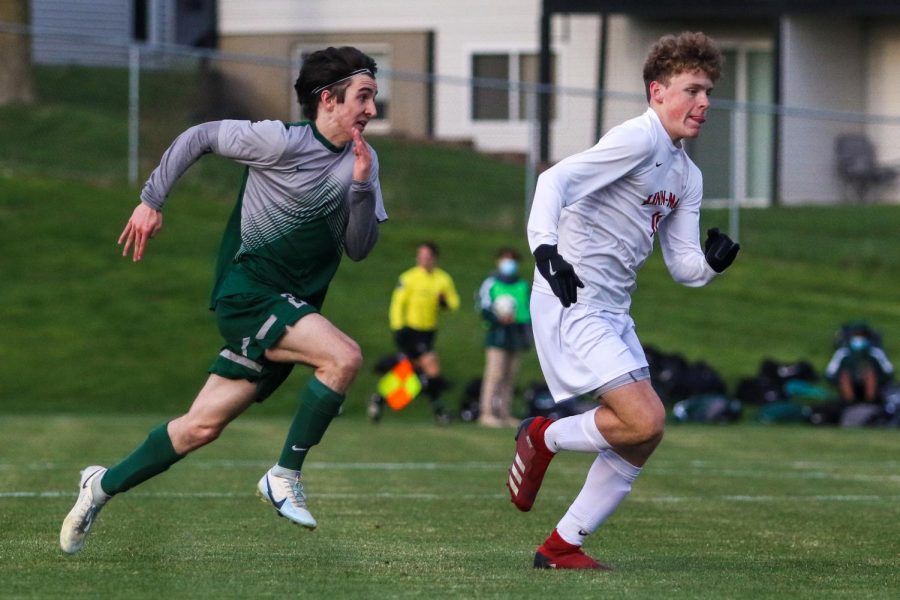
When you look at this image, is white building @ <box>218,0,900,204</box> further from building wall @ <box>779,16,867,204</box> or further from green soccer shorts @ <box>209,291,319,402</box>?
green soccer shorts @ <box>209,291,319,402</box>

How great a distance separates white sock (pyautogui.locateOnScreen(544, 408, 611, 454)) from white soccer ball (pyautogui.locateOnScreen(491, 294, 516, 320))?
1173 cm

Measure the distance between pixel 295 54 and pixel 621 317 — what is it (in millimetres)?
29908

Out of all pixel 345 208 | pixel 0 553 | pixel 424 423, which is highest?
pixel 345 208

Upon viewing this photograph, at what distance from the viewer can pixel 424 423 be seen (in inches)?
772

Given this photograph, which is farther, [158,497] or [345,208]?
[158,497]

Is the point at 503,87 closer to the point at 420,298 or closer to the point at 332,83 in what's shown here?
the point at 420,298

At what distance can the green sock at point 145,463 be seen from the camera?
726 cm

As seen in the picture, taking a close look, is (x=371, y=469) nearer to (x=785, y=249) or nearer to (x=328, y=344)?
(x=328, y=344)

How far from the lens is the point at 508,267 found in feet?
63.4

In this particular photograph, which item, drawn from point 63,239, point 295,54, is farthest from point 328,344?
point 295,54

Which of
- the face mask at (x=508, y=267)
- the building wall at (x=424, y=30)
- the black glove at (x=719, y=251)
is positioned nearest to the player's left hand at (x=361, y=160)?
the black glove at (x=719, y=251)

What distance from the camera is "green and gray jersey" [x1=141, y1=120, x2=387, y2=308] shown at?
7.29m

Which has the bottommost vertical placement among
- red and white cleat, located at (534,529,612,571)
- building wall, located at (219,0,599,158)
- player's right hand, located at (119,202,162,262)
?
red and white cleat, located at (534,529,612,571)

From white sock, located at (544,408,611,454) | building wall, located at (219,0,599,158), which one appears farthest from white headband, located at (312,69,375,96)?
building wall, located at (219,0,599,158)
